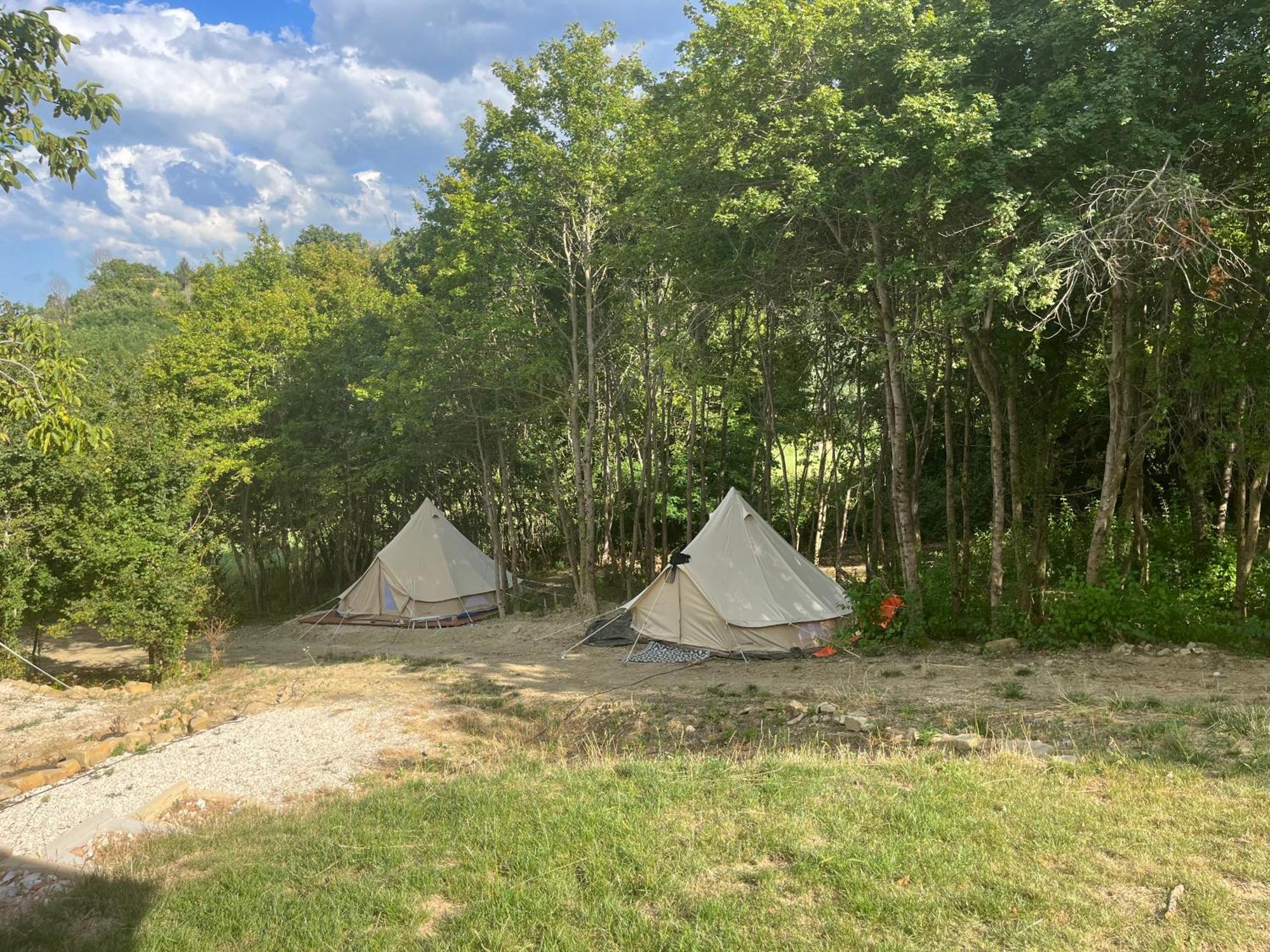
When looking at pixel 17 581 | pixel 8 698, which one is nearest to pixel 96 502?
pixel 17 581

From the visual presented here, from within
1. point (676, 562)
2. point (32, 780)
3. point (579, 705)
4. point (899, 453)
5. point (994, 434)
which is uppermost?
point (994, 434)

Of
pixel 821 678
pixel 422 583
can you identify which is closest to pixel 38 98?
pixel 821 678

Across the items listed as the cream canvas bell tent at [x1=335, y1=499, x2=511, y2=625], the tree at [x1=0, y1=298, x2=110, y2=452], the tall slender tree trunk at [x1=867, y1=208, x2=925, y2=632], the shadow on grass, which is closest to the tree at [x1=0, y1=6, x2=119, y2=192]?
the tree at [x1=0, y1=298, x2=110, y2=452]

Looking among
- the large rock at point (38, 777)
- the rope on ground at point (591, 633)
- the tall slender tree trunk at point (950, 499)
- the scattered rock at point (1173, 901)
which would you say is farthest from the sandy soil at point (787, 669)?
the large rock at point (38, 777)

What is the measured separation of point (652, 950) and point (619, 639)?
8988 millimetres

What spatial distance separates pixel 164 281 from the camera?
51.8 meters

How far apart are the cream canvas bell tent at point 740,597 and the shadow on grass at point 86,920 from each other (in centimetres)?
787

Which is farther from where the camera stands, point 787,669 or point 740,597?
point 740,597

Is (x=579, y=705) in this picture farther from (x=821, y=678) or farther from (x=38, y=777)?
(x=38, y=777)

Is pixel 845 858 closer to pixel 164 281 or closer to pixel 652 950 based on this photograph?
pixel 652 950

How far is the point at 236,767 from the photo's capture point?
6.29m

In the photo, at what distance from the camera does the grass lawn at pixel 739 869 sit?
9.93 feet

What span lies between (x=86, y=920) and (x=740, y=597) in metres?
8.36

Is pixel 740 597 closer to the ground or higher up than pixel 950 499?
closer to the ground
